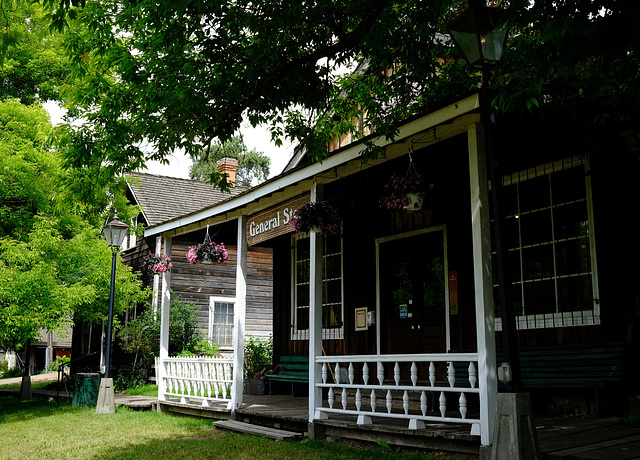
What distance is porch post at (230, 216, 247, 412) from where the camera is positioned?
10055mm

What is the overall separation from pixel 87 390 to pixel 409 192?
9594 mm

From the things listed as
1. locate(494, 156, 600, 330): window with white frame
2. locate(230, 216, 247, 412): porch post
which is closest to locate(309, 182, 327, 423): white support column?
locate(230, 216, 247, 412): porch post

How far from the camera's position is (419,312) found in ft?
33.2

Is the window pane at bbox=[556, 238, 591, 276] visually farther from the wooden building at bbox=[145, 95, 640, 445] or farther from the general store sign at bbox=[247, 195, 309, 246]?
the general store sign at bbox=[247, 195, 309, 246]

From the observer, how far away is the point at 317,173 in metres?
8.59

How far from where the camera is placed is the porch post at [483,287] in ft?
19.6

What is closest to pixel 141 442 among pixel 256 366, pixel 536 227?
pixel 536 227

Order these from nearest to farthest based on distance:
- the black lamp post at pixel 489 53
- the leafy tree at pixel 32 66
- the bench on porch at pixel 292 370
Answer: the black lamp post at pixel 489 53 → the bench on porch at pixel 292 370 → the leafy tree at pixel 32 66

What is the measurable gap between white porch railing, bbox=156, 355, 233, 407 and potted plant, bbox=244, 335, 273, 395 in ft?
4.49

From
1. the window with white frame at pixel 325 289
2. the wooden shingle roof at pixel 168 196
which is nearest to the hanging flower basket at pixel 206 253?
the window with white frame at pixel 325 289

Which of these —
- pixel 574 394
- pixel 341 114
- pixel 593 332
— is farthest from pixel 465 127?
pixel 341 114

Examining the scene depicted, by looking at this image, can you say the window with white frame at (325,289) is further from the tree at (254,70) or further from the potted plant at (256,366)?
the tree at (254,70)

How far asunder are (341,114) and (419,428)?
5818 millimetres

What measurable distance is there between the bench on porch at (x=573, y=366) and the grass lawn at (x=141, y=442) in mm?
1980
